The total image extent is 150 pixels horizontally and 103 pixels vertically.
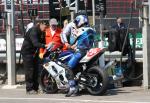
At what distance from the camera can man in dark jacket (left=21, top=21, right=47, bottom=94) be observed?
13938 mm

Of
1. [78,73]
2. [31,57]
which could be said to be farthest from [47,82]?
[78,73]

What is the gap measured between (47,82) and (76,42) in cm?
133

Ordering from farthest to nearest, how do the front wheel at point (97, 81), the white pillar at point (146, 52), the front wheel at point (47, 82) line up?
the white pillar at point (146, 52) < the front wheel at point (47, 82) < the front wheel at point (97, 81)

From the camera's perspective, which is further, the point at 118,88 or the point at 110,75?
the point at 118,88

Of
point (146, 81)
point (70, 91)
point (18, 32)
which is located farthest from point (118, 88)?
point (18, 32)

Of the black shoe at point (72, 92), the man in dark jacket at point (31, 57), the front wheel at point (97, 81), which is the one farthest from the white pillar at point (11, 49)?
the front wheel at point (97, 81)

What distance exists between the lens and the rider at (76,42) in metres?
13.3

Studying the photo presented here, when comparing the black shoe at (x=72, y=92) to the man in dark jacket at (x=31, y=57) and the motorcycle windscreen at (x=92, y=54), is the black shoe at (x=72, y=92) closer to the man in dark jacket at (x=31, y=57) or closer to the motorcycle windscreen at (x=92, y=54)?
the motorcycle windscreen at (x=92, y=54)

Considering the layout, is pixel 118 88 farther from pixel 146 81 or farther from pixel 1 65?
pixel 1 65

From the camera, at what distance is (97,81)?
512 inches

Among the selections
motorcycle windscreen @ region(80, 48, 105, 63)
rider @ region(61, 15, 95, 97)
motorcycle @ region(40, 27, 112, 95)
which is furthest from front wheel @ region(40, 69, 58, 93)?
motorcycle windscreen @ region(80, 48, 105, 63)

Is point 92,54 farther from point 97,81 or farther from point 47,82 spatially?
point 47,82

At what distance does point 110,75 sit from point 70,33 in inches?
54.4

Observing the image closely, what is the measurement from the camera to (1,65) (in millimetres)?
17344
